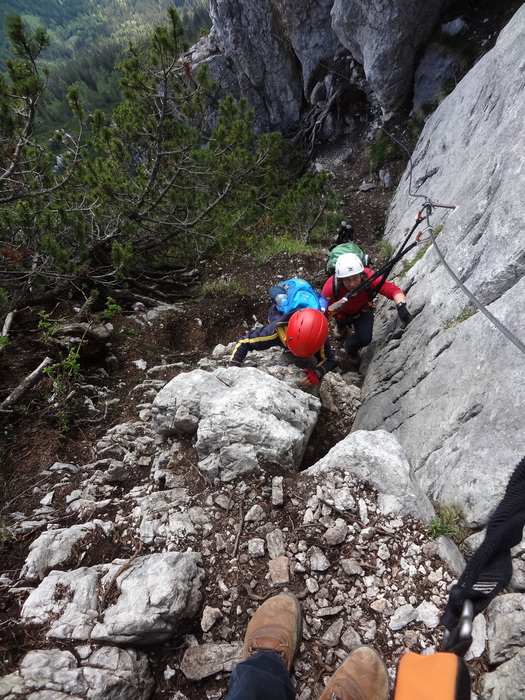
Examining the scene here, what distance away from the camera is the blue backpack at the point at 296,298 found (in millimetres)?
4652

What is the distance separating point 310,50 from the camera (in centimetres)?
1694

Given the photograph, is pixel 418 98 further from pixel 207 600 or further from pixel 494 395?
pixel 207 600

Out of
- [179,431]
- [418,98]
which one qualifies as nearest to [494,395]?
[179,431]

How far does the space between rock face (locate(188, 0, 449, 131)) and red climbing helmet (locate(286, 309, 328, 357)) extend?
11.2 metres

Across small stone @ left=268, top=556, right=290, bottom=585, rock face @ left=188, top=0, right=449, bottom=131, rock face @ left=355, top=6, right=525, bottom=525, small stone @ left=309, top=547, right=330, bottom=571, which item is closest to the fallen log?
small stone @ left=268, top=556, right=290, bottom=585

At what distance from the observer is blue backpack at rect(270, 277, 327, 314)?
183 inches

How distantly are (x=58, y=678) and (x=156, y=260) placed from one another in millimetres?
7412

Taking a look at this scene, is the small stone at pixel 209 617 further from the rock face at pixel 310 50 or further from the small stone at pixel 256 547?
the rock face at pixel 310 50

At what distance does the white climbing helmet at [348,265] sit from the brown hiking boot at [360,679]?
3942mm

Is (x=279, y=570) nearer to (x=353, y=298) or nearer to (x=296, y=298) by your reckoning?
(x=296, y=298)

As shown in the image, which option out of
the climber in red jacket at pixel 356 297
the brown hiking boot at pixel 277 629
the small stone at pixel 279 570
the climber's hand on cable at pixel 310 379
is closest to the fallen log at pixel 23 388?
the climber's hand on cable at pixel 310 379

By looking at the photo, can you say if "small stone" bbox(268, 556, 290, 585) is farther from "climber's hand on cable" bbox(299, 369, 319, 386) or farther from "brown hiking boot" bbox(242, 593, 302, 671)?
"climber's hand on cable" bbox(299, 369, 319, 386)

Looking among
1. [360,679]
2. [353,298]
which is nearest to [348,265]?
[353,298]

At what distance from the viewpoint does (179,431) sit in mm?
3680
